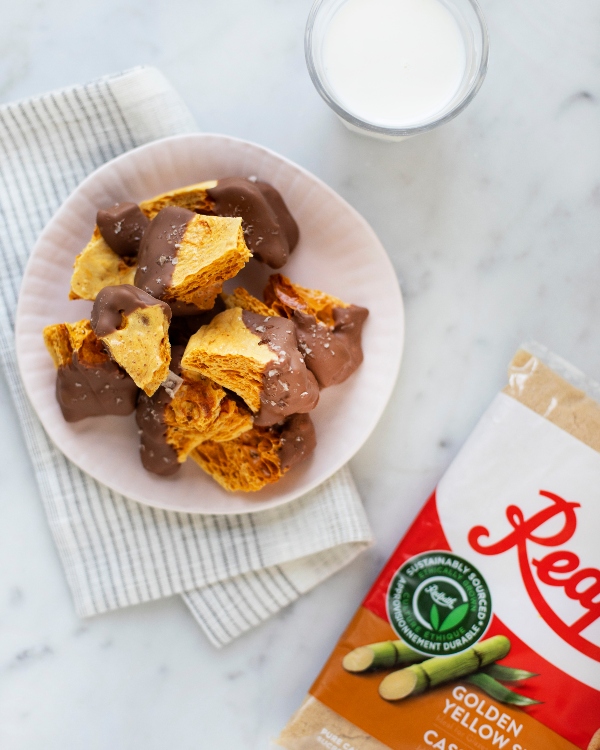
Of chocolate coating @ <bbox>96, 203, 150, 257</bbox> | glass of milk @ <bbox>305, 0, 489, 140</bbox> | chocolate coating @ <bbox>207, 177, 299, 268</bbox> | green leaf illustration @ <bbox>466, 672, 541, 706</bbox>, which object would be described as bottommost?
green leaf illustration @ <bbox>466, 672, 541, 706</bbox>

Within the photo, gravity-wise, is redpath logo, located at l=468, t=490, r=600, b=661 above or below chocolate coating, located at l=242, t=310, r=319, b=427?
below

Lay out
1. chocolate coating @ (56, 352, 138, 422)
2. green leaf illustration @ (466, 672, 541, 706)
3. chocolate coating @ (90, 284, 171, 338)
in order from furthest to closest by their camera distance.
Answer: green leaf illustration @ (466, 672, 541, 706) → chocolate coating @ (56, 352, 138, 422) → chocolate coating @ (90, 284, 171, 338)

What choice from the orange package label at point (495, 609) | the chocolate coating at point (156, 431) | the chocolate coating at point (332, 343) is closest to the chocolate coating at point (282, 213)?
the chocolate coating at point (332, 343)

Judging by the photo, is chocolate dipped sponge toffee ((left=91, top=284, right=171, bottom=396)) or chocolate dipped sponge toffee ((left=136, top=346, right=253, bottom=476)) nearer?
chocolate dipped sponge toffee ((left=91, top=284, right=171, bottom=396))

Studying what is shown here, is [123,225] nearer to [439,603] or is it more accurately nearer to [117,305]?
[117,305]

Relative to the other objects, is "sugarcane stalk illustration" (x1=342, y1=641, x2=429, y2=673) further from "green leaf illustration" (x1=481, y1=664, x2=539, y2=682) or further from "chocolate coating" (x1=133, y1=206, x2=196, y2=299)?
"chocolate coating" (x1=133, y1=206, x2=196, y2=299)

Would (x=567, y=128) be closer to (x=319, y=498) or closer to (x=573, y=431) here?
(x=573, y=431)

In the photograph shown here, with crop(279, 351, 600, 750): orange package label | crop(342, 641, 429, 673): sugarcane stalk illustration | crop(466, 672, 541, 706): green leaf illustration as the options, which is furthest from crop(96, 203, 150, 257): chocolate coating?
crop(466, 672, 541, 706): green leaf illustration
